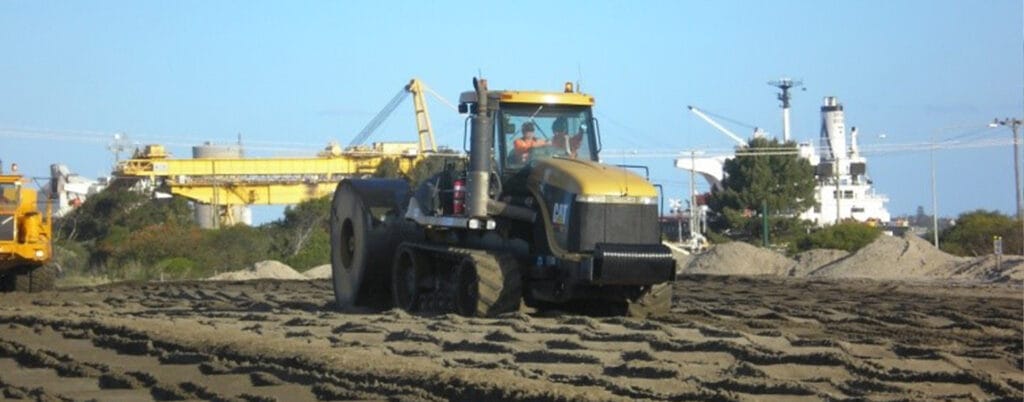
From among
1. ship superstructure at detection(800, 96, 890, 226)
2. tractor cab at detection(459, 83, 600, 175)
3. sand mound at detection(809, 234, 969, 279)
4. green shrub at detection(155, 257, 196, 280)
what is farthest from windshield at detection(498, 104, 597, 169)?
ship superstructure at detection(800, 96, 890, 226)

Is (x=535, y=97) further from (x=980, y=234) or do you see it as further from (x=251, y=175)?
(x=251, y=175)

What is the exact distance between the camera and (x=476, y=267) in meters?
16.9

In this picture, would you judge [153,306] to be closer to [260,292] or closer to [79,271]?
[260,292]

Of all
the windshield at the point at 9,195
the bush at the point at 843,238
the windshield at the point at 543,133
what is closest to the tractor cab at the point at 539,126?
the windshield at the point at 543,133

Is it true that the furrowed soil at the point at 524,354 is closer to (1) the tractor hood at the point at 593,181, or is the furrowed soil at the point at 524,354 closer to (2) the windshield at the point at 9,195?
(1) the tractor hood at the point at 593,181

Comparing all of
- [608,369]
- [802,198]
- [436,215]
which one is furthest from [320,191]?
[608,369]

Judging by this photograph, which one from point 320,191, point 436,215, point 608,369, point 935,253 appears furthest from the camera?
point 320,191

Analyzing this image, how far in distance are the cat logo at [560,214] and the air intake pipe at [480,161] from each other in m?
0.78

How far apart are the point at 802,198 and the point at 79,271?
28.9m

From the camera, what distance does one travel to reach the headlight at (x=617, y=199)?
54.1 feet

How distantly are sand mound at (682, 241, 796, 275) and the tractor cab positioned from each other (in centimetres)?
1816

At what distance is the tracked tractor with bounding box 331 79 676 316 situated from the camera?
1658cm

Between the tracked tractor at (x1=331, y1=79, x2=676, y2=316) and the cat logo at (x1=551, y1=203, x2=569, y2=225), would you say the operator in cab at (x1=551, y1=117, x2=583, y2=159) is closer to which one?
the tracked tractor at (x1=331, y1=79, x2=676, y2=316)

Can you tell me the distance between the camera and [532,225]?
17.4 m
